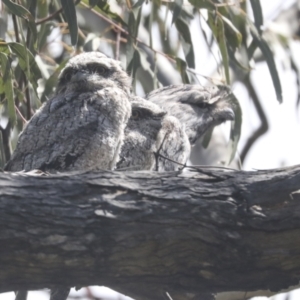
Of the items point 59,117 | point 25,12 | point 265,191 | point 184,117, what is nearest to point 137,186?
point 265,191

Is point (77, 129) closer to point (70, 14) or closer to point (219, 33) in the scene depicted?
point (70, 14)

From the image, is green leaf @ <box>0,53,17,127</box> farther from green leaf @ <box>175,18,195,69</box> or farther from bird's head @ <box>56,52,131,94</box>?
green leaf @ <box>175,18,195,69</box>

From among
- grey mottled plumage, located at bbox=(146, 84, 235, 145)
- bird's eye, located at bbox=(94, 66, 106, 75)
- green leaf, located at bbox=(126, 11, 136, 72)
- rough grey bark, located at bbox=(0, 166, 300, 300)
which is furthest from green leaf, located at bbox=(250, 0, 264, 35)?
rough grey bark, located at bbox=(0, 166, 300, 300)

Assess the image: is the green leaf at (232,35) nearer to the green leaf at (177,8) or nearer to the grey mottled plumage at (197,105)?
the grey mottled plumage at (197,105)

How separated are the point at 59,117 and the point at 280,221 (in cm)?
123

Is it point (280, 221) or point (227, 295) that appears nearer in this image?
point (280, 221)

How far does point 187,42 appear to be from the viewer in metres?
4.52

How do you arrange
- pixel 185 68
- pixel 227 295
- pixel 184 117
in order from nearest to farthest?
pixel 227 295
pixel 185 68
pixel 184 117

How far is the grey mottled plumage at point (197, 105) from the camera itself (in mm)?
4828

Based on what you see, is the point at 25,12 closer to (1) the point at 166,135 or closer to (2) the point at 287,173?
(1) the point at 166,135

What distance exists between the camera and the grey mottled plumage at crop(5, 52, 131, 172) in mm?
3266

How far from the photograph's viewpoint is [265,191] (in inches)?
101

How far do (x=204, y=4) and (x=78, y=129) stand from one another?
1.34 metres

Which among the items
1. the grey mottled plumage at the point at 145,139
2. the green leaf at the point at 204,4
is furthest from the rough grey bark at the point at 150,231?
the green leaf at the point at 204,4
